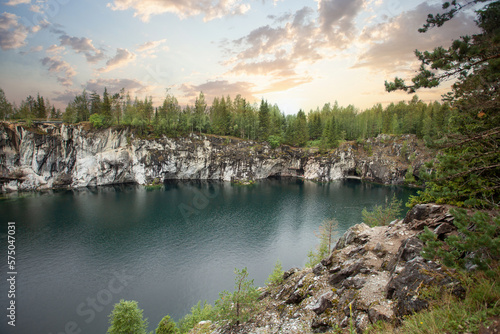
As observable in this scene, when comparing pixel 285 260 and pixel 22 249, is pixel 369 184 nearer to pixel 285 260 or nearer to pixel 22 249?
pixel 285 260

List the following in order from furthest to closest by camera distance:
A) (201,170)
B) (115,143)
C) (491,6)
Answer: (201,170)
(115,143)
(491,6)

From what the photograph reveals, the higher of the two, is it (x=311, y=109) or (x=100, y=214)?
(x=311, y=109)

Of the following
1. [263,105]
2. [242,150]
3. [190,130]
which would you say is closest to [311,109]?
[263,105]

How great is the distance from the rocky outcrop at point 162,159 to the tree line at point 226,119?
4.36 metres

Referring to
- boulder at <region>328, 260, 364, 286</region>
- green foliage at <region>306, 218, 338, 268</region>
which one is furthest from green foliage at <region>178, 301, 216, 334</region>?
boulder at <region>328, 260, 364, 286</region>

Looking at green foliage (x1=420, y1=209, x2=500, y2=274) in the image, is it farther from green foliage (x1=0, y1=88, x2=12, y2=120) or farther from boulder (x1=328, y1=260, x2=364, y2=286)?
green foliage (x1=0, y1=88, x2=12, y2=120)

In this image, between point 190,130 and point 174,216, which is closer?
point 174,216

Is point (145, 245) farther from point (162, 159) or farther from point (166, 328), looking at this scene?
point (162, 159)

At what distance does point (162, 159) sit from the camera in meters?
81.0

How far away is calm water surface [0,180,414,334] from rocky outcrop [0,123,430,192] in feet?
35.2

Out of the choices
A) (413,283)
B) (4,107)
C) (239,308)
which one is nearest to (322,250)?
(239,308)

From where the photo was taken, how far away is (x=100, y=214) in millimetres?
47406

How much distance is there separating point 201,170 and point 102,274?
61.5 m

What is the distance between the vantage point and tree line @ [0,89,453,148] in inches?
3142
